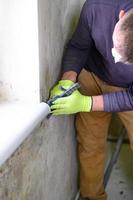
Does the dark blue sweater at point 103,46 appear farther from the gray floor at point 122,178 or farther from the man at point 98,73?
the gray floor at point 122,178

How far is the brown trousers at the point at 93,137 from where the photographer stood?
4.86 ft

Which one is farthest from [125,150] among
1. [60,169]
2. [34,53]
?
[34,53]

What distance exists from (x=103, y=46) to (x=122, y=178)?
1092 mm

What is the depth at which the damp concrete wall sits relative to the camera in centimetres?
92

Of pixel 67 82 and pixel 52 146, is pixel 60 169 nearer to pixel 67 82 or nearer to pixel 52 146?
pixel 52 146

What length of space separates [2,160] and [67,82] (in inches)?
20.8

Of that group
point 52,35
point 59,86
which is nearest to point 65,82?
point 59,86

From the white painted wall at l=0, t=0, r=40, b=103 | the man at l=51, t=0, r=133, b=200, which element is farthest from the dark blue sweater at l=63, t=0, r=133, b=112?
the white painted wall at l=0, t=0, r=40, b=103

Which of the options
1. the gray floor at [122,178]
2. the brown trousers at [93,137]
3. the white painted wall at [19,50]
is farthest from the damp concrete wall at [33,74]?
the gray floor at [122,178]

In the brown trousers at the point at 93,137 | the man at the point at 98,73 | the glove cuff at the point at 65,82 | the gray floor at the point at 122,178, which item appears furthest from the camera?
the gray floor at the point at 122,178

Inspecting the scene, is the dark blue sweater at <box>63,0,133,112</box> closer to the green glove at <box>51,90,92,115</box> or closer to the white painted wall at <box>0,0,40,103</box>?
the green glove at <box>51,90,92,115</box>

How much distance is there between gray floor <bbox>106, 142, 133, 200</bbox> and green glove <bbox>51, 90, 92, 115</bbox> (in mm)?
929

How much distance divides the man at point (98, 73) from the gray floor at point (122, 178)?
0.37 meters

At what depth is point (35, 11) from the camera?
912mm
